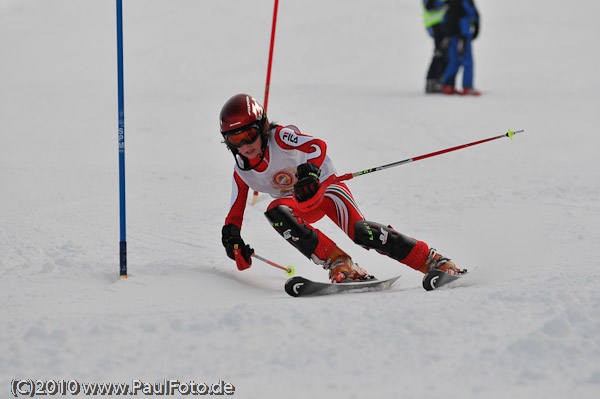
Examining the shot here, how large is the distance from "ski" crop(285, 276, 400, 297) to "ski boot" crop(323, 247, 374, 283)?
3.5 inches

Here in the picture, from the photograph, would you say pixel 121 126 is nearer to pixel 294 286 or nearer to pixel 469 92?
pixel 294 286

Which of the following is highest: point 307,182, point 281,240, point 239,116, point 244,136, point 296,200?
point 239,116

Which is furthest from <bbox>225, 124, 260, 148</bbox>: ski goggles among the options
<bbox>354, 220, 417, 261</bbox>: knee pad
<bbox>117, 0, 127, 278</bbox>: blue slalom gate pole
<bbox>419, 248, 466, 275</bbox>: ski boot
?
<bbox>419, 248, 466, 275</bbox>: ski boot

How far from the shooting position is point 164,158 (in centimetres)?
695

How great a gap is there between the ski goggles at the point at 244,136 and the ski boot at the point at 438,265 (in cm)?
113

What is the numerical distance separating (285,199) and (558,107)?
7.21 m

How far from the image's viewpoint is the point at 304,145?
12.2ft

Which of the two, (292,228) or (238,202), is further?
(238,202)

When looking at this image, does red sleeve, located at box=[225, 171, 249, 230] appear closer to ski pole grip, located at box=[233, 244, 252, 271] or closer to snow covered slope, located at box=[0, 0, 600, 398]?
ski pole grip, located at box=[233, 244, 252, 271]

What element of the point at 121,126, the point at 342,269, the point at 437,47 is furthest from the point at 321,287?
the point at 437,47

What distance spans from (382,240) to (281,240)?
1341 mm

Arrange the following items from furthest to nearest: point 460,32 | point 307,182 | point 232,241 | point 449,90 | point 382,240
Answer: point 449,90
point 460,32
point 232,241
point 382,240
point 307,182

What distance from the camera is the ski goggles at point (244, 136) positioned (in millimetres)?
3531

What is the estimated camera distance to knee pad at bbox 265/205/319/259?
3.43 meters
